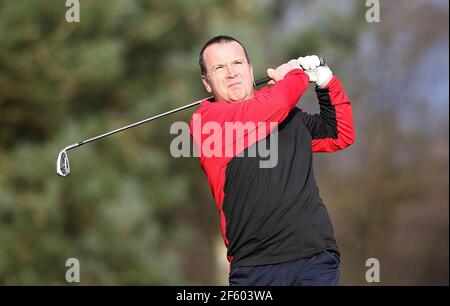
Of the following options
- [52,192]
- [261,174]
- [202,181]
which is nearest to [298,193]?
[261,174]

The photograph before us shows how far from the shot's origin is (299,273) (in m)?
3.06

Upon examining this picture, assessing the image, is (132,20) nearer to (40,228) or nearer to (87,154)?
(87,154)

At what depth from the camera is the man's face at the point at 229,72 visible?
3.36 m

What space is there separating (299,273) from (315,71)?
0.81 m

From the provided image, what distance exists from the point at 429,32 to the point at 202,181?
7.54 metres

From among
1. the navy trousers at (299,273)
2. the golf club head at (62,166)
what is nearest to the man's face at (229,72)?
the navy trousers at (299,273)

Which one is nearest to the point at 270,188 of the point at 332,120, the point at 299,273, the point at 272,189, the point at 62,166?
the point at 272,189

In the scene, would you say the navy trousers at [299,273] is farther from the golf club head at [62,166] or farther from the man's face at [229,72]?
the golf club head at [62,166]

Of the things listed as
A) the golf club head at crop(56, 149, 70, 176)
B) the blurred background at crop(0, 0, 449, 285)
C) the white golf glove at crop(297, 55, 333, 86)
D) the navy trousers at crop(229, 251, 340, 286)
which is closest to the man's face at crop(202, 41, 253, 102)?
the white golf glove at crop(297, 55, 333, 86)

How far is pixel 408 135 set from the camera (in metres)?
17.7

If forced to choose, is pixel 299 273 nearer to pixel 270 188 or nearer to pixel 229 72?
pixel 270 188

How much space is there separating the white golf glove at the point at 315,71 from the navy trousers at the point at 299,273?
0.69m

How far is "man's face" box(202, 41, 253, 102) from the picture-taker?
3.36 metres

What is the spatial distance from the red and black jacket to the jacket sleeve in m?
0.14
